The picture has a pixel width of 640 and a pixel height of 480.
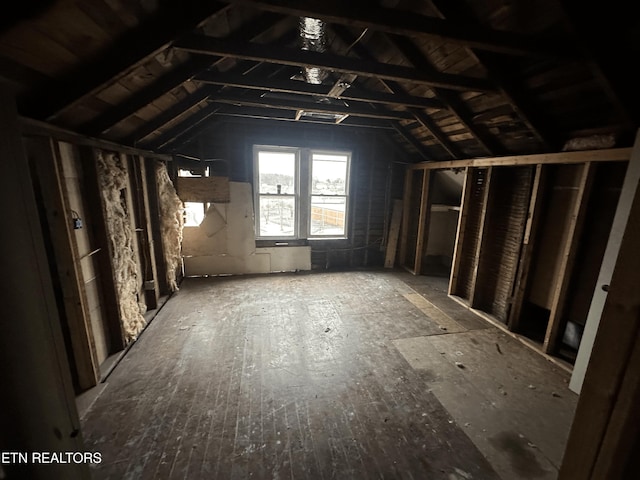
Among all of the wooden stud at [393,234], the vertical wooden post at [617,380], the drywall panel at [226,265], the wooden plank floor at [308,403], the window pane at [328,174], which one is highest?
the window pane at [328,174]

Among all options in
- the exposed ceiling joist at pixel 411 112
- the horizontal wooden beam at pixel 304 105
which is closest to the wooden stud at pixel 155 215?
the horizontal wooden beam at pixel 304 105

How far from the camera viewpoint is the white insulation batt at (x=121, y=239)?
253 centimetres

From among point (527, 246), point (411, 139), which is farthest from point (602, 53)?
point (411, 139)

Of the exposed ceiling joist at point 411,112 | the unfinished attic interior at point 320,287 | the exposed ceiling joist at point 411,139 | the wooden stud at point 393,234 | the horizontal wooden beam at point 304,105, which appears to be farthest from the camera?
the wooden stud at point 393,234

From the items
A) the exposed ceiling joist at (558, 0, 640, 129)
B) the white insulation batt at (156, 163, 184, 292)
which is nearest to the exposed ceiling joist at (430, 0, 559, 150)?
the exposed ceiling joist at (558, 0, 640, 129)

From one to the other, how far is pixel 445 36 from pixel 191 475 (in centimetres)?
302

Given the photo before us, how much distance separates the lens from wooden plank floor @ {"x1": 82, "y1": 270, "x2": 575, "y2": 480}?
5.45 ft

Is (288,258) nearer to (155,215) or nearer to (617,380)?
(155,215)

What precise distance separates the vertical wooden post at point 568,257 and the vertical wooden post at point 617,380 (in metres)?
2.75

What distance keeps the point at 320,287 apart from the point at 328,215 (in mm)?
1534

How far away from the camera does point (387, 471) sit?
1624mm

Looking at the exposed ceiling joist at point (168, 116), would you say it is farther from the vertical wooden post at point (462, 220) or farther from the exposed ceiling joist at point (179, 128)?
the vertical wooden post at point (462, 220)

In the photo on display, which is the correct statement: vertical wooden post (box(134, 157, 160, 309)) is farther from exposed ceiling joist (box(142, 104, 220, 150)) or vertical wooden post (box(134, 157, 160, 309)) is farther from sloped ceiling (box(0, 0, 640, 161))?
sloped ceiling (box(0, 0, 640, 161))

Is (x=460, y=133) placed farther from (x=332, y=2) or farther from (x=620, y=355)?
(x=620, y=355)
